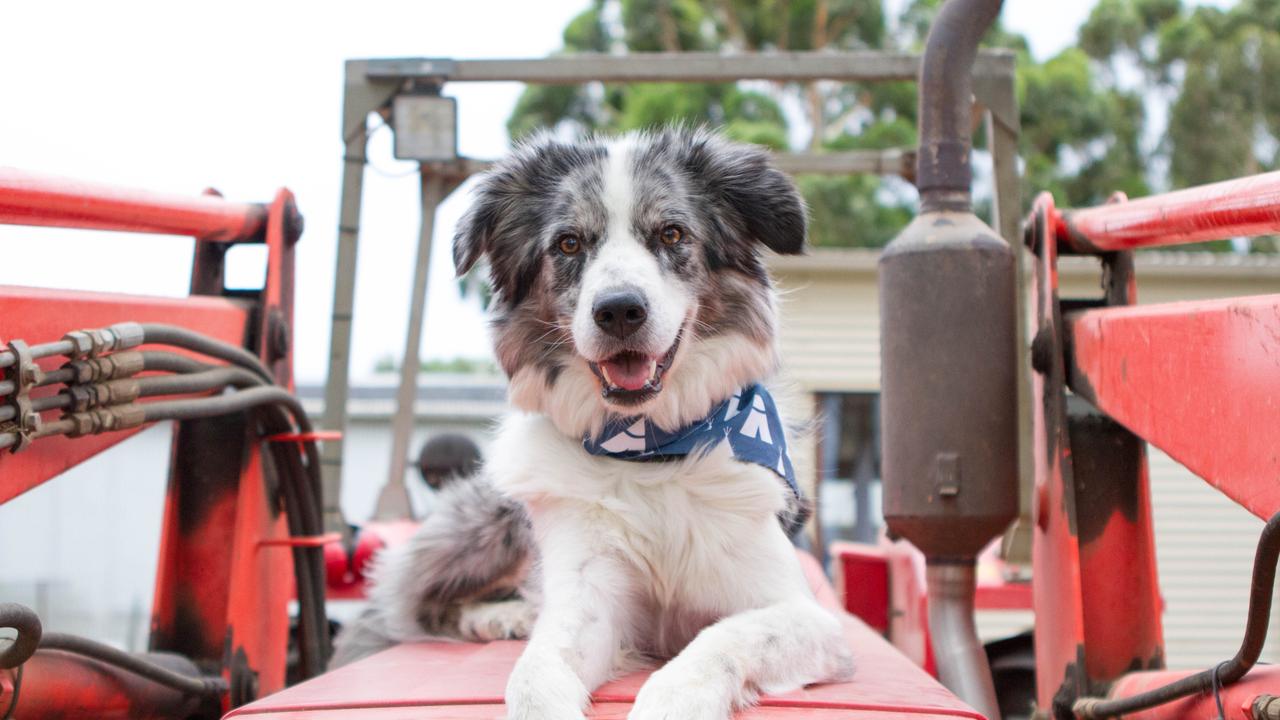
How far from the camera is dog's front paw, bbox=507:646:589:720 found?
2.18 metres

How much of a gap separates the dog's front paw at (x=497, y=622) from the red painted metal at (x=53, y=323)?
107 cm

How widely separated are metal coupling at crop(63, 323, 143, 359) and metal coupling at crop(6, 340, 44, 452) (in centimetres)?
13

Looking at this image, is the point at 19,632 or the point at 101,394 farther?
the point at 101,394

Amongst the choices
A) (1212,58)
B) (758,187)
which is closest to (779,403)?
(758,187)

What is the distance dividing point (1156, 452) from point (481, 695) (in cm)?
1336

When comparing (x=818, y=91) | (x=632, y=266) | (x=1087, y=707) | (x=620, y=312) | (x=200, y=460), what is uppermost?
(x=818, y=91)

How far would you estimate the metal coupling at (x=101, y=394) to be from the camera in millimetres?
2587

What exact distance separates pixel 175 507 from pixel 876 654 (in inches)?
72.9

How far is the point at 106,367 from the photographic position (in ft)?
8.73

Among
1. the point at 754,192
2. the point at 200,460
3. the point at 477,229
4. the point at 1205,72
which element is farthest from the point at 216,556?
the point at 1205,72

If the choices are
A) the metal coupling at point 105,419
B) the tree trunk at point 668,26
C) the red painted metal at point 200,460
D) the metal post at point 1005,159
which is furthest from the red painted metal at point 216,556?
the tree trunk at point 668,26

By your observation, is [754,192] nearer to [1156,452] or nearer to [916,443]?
[916,443]

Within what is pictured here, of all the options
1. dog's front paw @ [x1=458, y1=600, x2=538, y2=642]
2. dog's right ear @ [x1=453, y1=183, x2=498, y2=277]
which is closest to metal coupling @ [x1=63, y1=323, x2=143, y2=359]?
dog's right ear @ [x1=453, y1=183, x2=498, y2=277]

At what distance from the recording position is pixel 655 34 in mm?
28375
